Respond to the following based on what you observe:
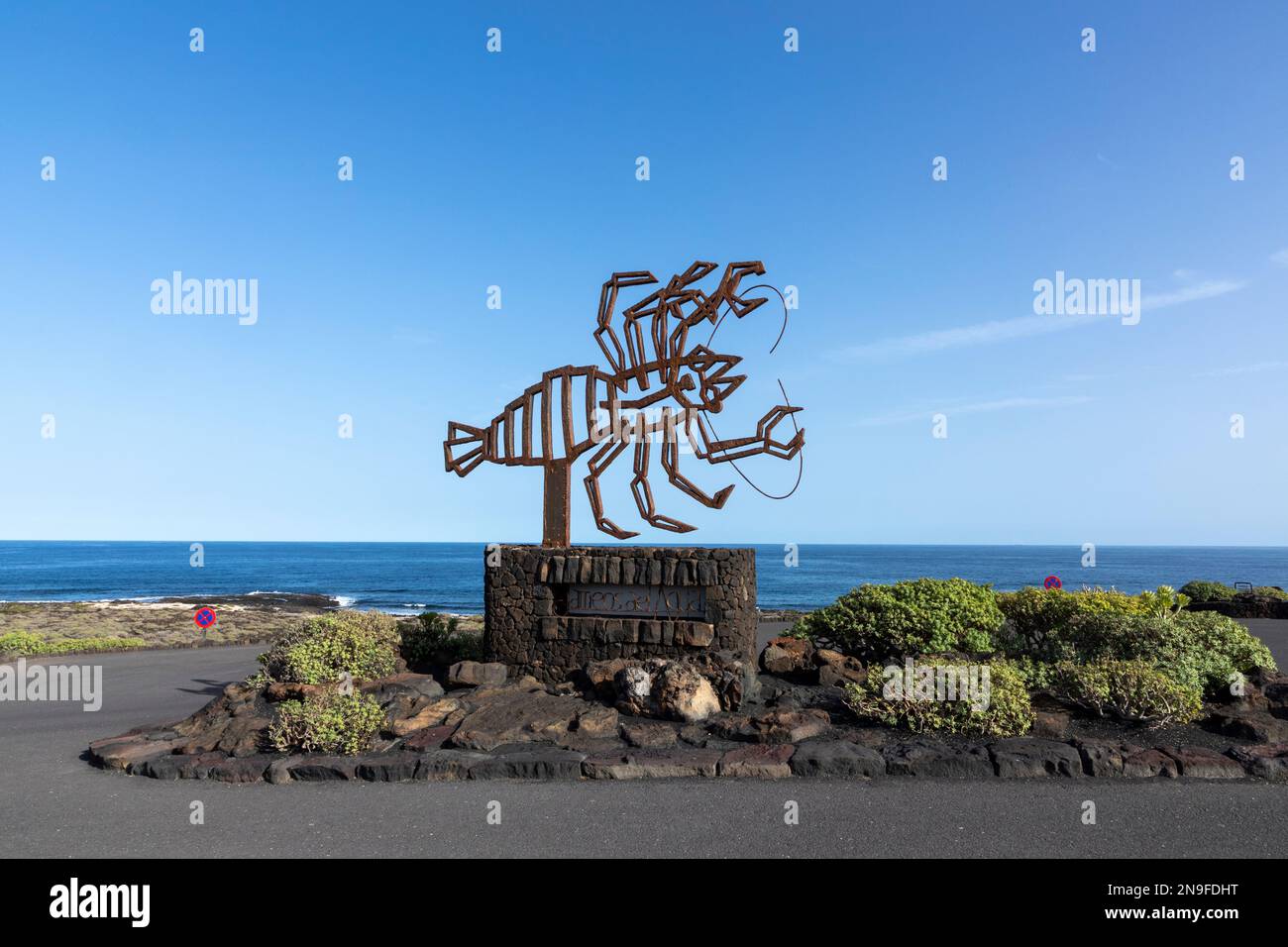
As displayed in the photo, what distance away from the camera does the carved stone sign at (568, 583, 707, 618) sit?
10984 millimetres

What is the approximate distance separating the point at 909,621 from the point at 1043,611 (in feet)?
10.8

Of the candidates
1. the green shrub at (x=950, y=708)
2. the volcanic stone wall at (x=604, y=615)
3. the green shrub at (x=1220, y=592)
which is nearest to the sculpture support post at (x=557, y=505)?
the volcanic stone wall at (x=604, y=615)

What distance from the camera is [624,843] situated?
5918mm

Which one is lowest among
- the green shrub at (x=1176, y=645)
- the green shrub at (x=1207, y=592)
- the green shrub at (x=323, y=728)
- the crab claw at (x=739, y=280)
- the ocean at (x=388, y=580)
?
the ocean at (x=388, y=580)

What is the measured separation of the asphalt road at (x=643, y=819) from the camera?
19.2 ft

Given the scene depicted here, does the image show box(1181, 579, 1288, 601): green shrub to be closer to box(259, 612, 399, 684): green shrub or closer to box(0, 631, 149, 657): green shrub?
box(259, 612, 399, 684): green shrub

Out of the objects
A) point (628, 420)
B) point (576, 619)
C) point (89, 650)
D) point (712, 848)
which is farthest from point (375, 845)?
point (89, 650)

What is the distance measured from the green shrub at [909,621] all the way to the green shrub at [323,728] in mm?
6864

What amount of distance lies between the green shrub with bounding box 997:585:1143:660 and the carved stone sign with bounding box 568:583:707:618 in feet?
17.6

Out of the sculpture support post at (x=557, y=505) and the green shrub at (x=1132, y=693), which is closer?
the green shrub at (x=1132, y=693)

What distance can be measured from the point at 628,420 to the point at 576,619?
9.92ft

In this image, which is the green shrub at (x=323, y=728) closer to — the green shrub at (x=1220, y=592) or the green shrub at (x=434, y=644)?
the green shrub at (x=434, y=644)

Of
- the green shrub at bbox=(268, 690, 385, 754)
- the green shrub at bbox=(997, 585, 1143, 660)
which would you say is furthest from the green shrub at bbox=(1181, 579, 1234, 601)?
the green shrub at bbox=(268, 690, 385, 754)

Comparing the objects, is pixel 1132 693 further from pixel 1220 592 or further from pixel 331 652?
pixel 1220 592
